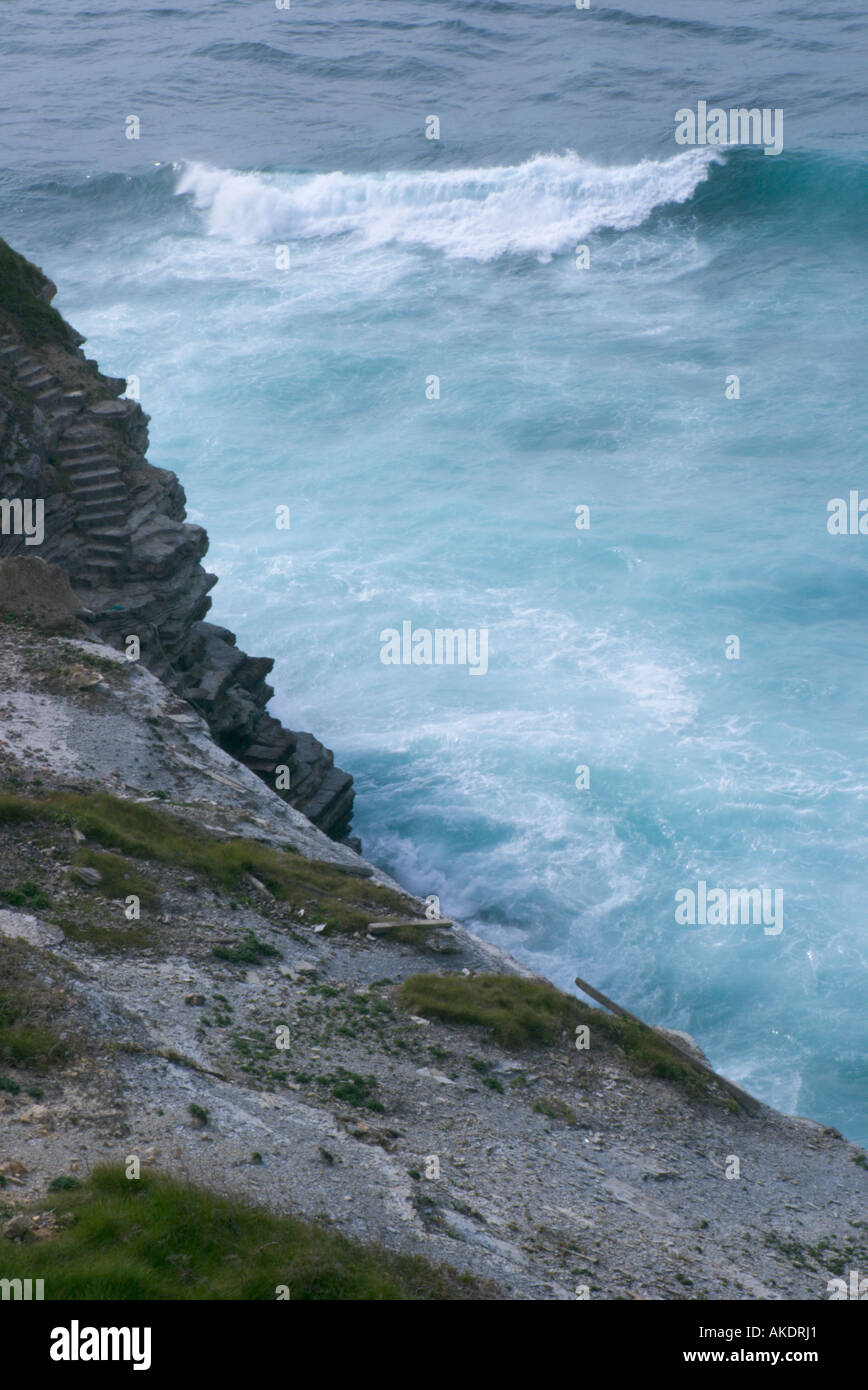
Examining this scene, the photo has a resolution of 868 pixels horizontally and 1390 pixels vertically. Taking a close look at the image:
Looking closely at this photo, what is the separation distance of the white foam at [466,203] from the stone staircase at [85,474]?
135ft

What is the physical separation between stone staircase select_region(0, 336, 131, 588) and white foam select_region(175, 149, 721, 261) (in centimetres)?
4117

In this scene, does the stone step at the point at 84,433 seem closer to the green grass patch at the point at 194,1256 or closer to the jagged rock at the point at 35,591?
the jagged rock at the point at 35,591

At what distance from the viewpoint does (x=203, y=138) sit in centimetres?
7956

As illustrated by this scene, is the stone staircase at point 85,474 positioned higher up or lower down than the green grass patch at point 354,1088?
higher up

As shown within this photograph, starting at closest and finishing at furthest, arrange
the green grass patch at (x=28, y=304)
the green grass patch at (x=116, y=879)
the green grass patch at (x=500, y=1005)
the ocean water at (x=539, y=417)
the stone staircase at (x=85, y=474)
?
1. the green grass patch at (x=500, y=1005)
2. the green grass patch at (x=116, y=879)
3. the stone staircase at (x=85, y=474)
4. the green grass patch at (x=28, y=304)
5. the ocean water at (x=539, y=417)

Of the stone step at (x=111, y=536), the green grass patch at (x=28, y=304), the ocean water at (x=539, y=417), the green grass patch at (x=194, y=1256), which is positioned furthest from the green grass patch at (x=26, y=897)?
the green grass patch at (x=28, y=304)

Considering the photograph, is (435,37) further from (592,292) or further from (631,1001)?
(631,1001)

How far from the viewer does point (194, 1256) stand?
40.9ft

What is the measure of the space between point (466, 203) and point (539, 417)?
71.5 feet

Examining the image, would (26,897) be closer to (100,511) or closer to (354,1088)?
(354,1088)

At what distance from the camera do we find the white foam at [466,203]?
67500 mm

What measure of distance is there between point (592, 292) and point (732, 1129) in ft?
168

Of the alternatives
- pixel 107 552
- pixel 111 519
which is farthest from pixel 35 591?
pixel 111 519

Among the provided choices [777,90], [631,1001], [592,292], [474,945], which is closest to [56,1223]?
[474,945]
